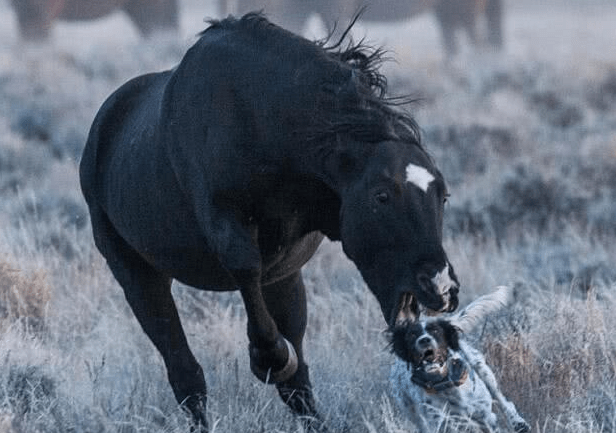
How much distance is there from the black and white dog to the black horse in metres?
0.42

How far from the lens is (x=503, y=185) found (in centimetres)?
1314

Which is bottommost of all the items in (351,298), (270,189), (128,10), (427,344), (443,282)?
(128,10)

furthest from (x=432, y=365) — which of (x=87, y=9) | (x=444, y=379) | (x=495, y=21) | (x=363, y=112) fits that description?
(x=495, y=21)

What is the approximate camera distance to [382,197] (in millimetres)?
4797

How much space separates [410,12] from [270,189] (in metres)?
36.6

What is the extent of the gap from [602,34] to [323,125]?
39.4 m

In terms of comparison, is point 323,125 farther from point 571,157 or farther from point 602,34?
point 602,34

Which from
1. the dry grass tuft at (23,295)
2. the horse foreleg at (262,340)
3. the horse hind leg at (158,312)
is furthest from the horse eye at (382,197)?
the dry grass tuft at (23,295)

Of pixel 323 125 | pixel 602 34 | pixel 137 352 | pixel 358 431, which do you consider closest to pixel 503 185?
pixel 137 352

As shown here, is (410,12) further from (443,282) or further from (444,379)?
(443,282)

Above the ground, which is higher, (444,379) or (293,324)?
(444,379)

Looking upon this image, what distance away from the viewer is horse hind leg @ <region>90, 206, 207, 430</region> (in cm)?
616

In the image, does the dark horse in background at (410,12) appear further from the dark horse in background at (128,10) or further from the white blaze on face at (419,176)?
the white blaze on face at (419,176)

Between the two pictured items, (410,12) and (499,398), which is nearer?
(499,398)
